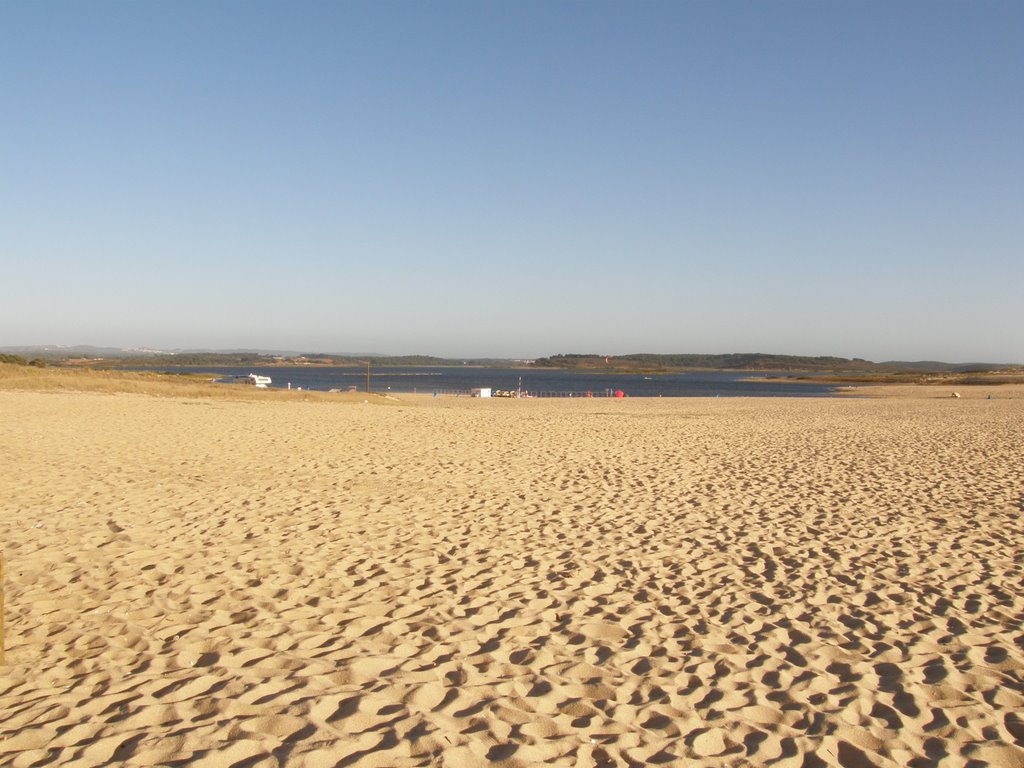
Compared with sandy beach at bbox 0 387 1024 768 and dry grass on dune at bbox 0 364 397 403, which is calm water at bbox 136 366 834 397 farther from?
sandy beach at bbox 0 387 1024 768

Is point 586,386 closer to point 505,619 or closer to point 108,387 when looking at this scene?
point 108,387

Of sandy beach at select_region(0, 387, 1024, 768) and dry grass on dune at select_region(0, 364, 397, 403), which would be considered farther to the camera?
dry grass on dune at select_region(0, 364, 397, 403)

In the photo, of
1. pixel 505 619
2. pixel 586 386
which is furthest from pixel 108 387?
pixel 586 386

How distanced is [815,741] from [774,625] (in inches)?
59.8

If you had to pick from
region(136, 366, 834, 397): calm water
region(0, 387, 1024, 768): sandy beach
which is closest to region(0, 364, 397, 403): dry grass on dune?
region(0, 387, 1024, 768): sandy beach

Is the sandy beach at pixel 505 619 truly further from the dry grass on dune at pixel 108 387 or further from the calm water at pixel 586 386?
the calm water at pixel 586 386

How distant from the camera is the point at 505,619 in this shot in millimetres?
5035

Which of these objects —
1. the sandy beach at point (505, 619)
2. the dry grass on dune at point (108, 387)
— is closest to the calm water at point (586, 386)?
the dry grass on dune at point (108, 387)

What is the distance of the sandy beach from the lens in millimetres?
3498

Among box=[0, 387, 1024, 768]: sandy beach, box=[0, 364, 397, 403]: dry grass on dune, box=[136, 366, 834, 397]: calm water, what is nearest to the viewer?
box=[0, 387, 1024, 768]: sandy beach

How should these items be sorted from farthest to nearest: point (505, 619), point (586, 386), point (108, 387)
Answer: point (586, 386) < point (108, 387) < point (505, 619)

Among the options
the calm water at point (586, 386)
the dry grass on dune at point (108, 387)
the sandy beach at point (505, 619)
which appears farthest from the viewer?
the calm water at point (586, 386)

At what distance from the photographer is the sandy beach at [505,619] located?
3.50 metres

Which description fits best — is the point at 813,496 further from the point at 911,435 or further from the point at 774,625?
the point at 911,435
